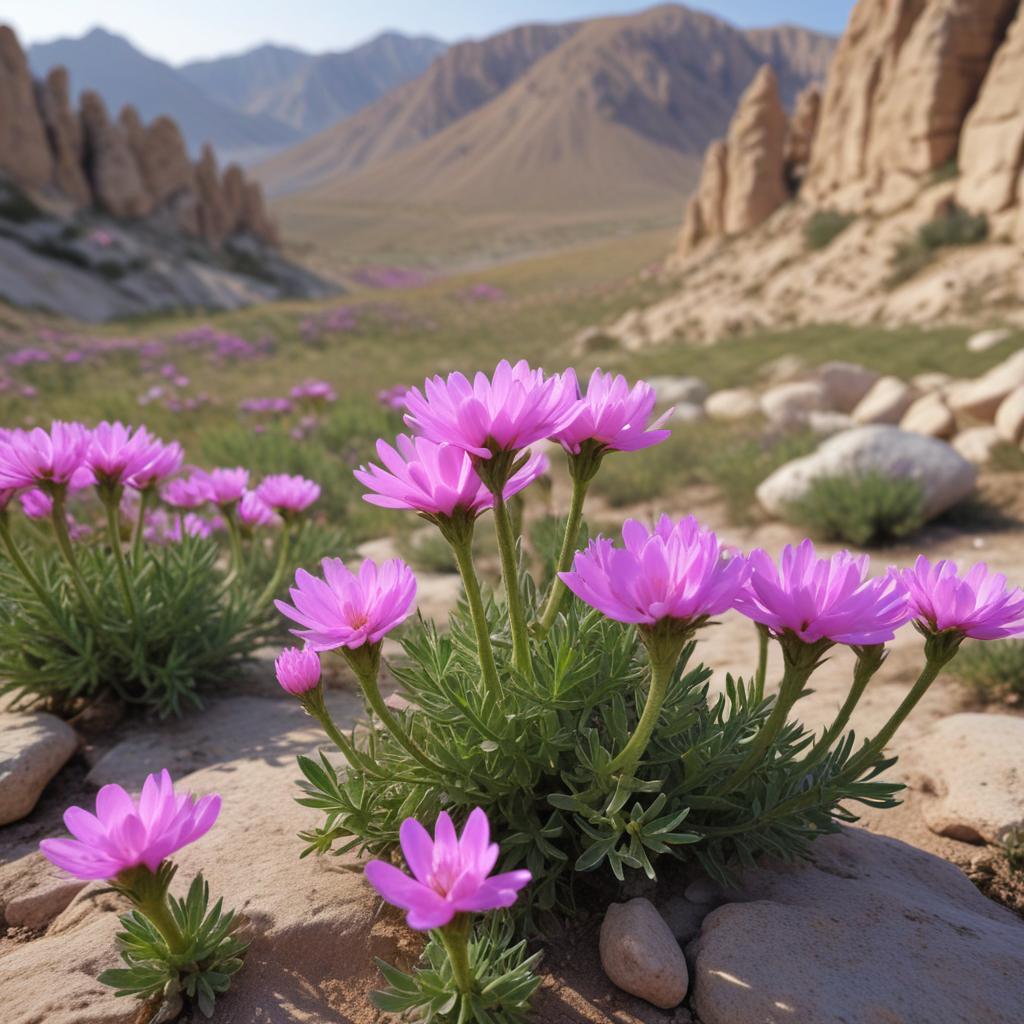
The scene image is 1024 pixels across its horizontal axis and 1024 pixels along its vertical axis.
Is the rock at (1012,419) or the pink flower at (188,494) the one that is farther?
the rock at (1012,419)

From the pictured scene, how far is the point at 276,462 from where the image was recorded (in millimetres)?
6445

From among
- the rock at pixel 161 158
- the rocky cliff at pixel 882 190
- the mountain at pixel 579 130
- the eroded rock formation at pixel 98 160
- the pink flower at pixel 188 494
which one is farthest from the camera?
the mountain at pixel 579 130

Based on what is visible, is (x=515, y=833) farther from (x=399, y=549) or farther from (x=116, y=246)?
(x=116, y=246)

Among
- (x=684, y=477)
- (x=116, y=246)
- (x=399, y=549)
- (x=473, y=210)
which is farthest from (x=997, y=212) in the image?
(x=473, y=210)

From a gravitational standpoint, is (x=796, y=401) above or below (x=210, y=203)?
below

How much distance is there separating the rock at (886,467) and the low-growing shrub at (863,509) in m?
0.16

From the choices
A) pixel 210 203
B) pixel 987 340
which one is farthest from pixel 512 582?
pixel 210 203

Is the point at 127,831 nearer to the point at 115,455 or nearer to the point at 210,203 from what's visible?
the point at 115,455

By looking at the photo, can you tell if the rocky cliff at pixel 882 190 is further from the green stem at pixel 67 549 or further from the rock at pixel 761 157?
the green stem at pixel 67 549

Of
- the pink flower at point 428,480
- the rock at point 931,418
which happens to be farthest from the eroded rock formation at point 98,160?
the pink flower at point 428,480

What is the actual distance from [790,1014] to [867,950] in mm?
300

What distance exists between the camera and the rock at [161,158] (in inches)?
1507

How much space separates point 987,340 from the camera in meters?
11.6

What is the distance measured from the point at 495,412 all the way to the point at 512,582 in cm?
35
